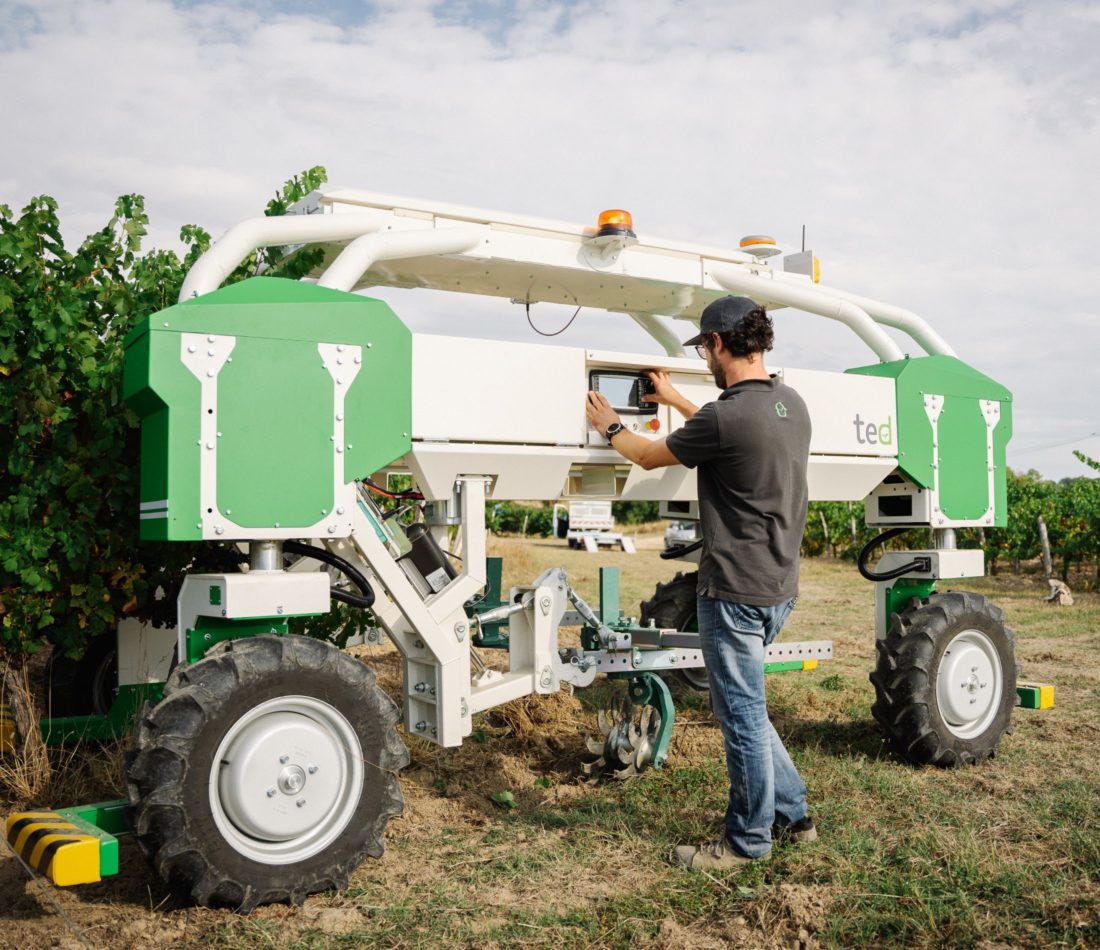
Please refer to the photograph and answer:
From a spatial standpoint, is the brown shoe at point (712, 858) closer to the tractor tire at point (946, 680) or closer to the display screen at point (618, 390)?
the tractor tire at point (946, 680)

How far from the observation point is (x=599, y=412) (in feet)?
14.9

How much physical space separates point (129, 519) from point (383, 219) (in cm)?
174

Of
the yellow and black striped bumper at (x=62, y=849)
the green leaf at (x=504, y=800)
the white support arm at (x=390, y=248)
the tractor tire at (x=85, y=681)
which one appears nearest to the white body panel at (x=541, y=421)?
the white support arm at (x=390, y=248)

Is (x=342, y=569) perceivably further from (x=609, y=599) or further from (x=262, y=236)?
(x=609, y=599)

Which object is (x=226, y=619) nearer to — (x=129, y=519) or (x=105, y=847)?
(x=105, y=847)

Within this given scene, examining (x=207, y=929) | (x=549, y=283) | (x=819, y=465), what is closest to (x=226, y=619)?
(x=207, y=929)

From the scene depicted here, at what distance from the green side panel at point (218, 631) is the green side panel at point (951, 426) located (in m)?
3.60

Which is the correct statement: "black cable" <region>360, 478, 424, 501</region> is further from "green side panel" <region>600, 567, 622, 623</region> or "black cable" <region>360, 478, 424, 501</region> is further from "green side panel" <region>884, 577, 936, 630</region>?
"green side panel" <region>884, 577, 936, 630</region>

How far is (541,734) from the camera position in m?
5.95

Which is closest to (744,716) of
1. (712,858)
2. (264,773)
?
(712,858)

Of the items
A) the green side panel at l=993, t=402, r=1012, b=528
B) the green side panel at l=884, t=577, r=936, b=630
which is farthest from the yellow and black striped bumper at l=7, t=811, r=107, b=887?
the green side panel at l=993, t=402, r=1012, b=528

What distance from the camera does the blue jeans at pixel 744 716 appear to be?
3846 millimetres

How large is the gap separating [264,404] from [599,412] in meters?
1.53

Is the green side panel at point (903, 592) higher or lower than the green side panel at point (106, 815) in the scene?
higher
